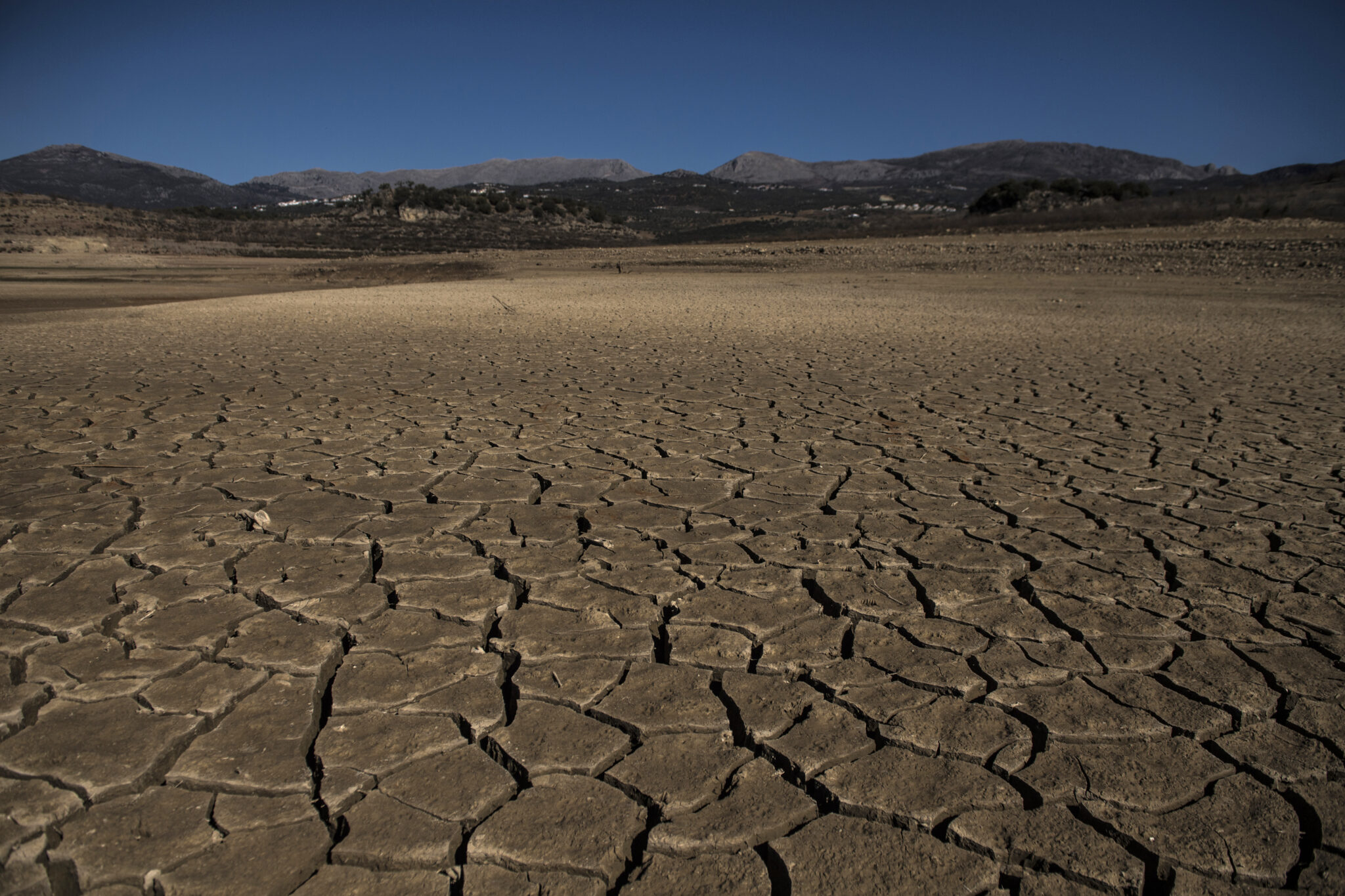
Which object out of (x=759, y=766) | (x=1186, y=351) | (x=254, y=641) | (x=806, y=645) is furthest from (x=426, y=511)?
(x=1186, y=351)

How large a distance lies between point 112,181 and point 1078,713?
372 feet

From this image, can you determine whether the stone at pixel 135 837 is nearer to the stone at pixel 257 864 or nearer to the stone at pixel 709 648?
the stone at pixel 257 864

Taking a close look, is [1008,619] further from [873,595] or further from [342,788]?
[342,788]

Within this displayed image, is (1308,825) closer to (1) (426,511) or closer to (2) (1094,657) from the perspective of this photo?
(2) (1094,657)

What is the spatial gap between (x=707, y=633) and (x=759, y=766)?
1.81 feet

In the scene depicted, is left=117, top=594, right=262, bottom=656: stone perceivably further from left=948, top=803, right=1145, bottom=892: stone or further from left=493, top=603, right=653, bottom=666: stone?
left=948, top=803, right=1145, bottom=892: stone

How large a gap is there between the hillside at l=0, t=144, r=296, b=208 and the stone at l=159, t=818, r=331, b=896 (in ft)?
311

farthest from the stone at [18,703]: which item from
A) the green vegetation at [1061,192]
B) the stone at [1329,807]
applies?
the green vegetation at [1061,192]

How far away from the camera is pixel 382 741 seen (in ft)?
5.42

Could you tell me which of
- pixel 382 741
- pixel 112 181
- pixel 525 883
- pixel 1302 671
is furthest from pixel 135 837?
pixel 112 181

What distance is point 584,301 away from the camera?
1172 centimetres

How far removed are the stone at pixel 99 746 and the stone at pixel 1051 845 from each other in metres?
1.66

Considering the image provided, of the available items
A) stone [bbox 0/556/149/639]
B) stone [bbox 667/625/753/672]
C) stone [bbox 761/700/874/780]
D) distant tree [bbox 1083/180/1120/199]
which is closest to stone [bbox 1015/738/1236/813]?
stone [bbox 761/700/874/780]

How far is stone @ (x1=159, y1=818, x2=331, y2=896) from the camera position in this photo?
129cm
